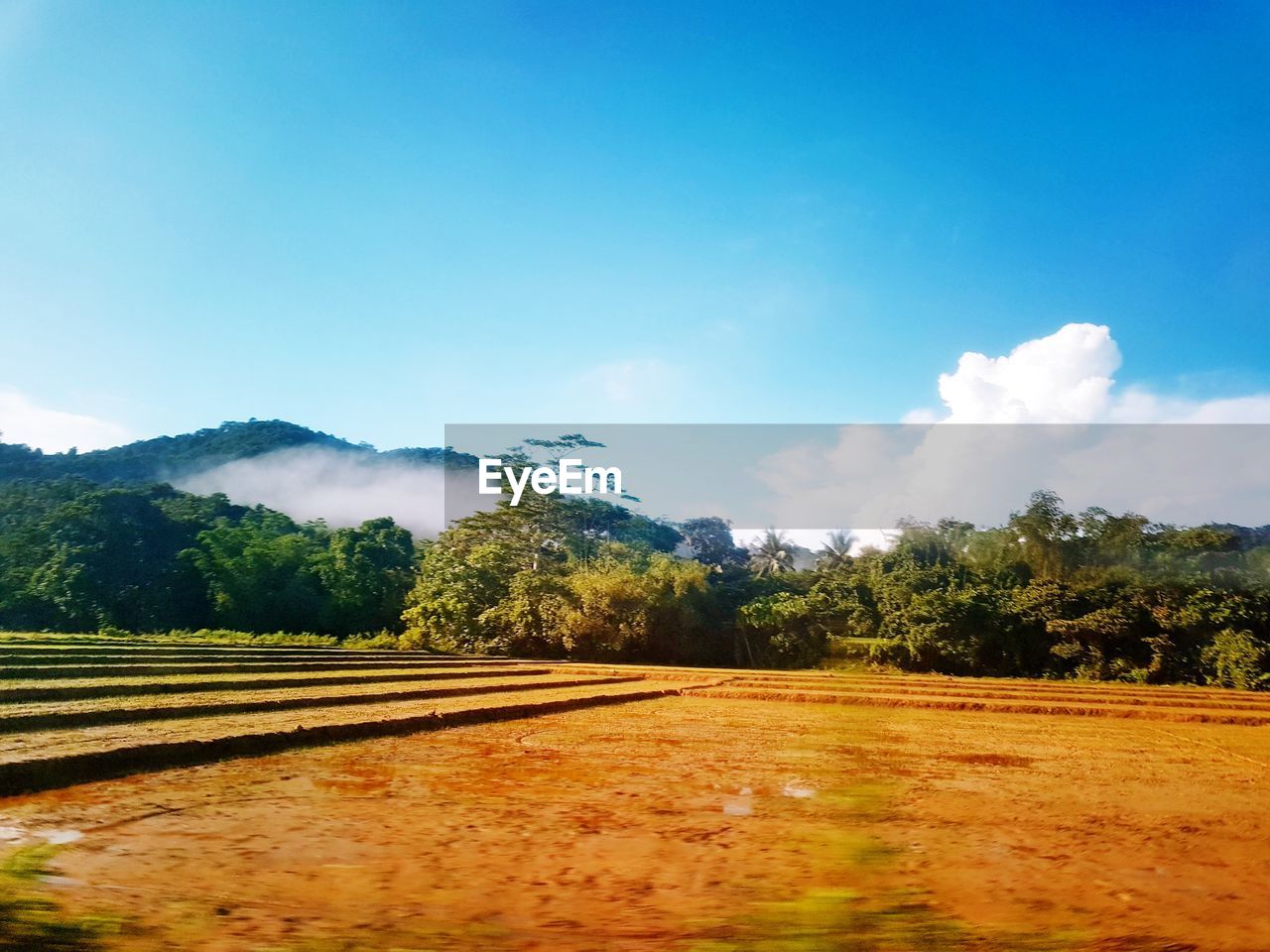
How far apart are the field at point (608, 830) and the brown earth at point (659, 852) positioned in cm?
2

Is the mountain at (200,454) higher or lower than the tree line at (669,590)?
higher

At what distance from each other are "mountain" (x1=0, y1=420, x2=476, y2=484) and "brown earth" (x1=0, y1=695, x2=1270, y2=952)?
6165 centimetres

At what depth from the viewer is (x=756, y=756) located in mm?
7348

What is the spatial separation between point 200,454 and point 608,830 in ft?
303

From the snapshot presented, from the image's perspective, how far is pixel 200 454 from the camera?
280 feet

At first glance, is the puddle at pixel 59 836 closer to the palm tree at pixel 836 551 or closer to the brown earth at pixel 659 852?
the brown earth at pixel 659 852

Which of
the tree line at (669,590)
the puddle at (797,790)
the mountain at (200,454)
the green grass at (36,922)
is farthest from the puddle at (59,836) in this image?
the mountain at (200,454)

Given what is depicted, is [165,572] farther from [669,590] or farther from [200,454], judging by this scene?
[200,454]

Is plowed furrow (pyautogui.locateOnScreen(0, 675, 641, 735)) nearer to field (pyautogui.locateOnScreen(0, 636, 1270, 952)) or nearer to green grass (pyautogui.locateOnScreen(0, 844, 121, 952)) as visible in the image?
field (pyautogui.locateOnScreen(0, 636, 1270, 952))

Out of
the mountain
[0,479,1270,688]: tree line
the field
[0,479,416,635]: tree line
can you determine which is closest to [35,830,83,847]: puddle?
the field

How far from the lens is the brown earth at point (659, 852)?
2.71 m

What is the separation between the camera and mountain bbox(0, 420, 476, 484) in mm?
64812

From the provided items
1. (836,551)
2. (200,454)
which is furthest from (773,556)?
(200,454)

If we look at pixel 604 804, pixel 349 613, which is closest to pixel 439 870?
pixel 604 804
